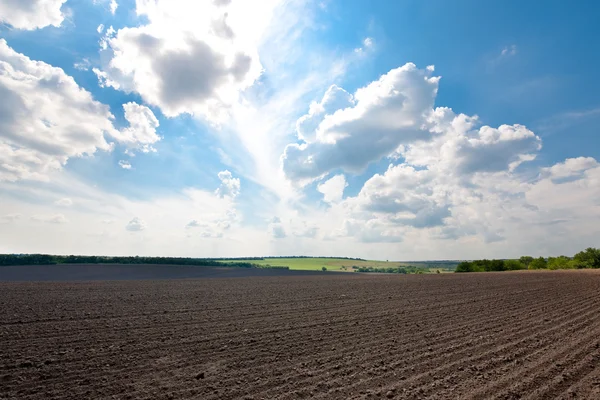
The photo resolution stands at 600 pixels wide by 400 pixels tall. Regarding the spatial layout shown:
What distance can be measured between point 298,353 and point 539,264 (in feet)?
271

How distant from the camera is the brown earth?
23.5 ft

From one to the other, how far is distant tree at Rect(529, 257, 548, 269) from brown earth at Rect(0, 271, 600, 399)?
6897cm

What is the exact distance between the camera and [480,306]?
1811 cm

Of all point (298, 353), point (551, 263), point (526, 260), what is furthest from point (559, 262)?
point (298, 353)

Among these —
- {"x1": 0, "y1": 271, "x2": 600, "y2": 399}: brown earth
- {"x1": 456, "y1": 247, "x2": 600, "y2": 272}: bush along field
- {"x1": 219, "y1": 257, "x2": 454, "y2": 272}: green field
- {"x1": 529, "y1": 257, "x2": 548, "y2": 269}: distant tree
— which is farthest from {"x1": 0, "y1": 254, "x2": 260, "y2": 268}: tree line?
{"x1": 529, "y1": 257, "x2": 548, "y2": 269}: distant tree

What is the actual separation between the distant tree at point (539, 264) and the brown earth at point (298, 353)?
68972 millimetres

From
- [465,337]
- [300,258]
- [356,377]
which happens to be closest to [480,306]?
[465,337]

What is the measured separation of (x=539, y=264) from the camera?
2958 inches

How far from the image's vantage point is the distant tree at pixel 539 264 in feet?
246

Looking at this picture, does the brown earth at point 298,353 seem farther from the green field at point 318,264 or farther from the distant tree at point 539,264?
the green field at point 318,264

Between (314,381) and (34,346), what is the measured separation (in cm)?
801

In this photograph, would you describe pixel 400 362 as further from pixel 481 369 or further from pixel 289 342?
pixel 289 342

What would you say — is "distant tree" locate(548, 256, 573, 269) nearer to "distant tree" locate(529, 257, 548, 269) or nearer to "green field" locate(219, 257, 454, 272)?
"distant tree" locate(529, 257, 548, 269)

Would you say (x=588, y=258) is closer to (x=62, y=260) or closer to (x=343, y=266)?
(x=343, y=266)
